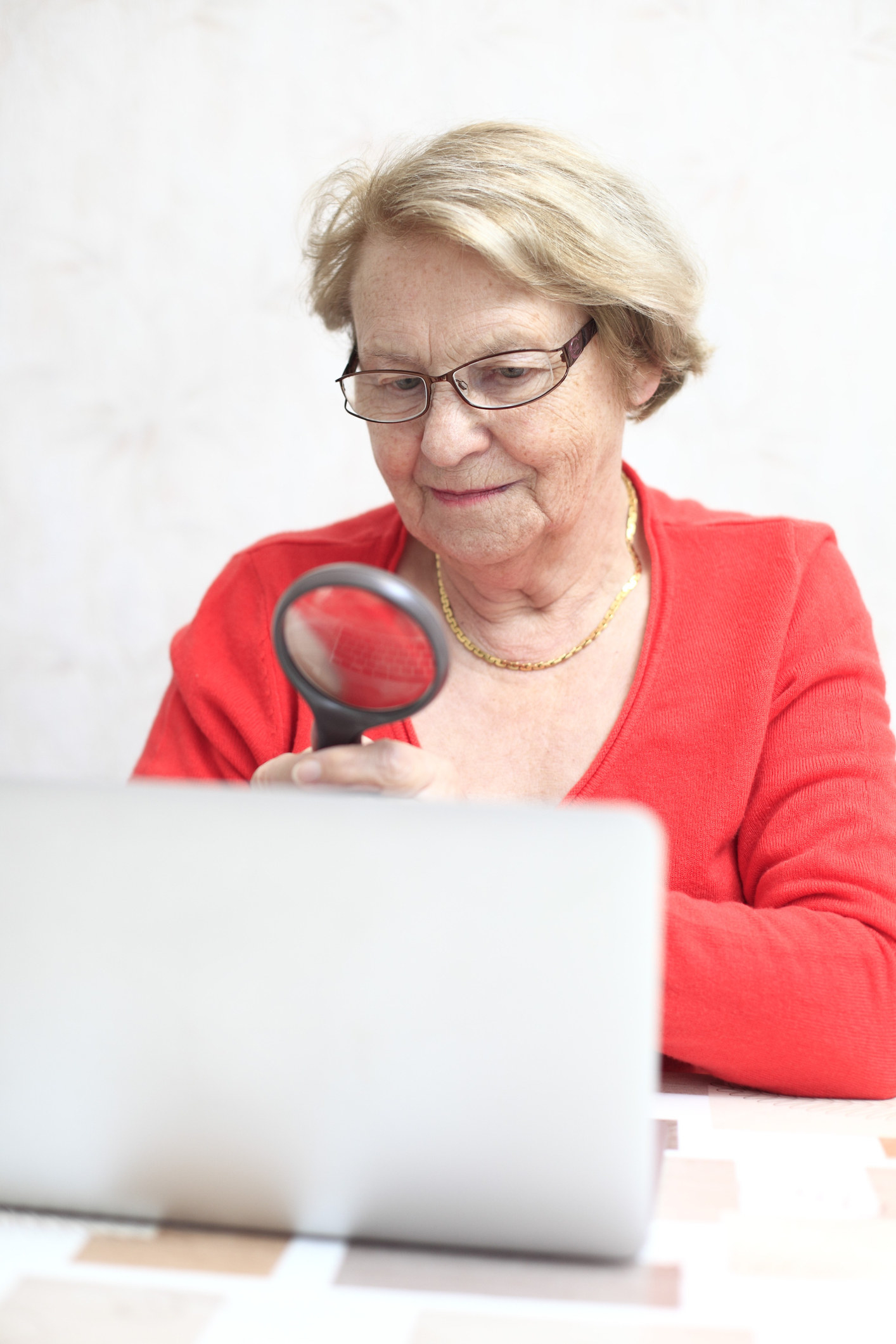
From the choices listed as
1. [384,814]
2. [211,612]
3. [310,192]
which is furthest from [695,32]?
[384,814]

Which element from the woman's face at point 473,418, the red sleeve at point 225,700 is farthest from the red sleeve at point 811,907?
the red sleeve at point 225,700

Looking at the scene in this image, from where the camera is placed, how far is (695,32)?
2217 millimetres

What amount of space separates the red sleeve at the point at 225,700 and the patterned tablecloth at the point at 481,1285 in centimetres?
80

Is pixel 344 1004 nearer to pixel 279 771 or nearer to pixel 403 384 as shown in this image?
pixel 279 771

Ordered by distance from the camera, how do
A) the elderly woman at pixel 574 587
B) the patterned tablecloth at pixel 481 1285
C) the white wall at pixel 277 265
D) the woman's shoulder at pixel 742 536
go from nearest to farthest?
the patterned tablecloth at pixel 481 1285 → the elderly woman at pixel 574 587 → the woman's shoulder at pixel 742 536 → the white wall at pixel 277 265

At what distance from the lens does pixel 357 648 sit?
85 cm

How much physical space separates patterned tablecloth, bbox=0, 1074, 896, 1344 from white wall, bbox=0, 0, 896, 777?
5.57ft

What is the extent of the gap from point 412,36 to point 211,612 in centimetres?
130

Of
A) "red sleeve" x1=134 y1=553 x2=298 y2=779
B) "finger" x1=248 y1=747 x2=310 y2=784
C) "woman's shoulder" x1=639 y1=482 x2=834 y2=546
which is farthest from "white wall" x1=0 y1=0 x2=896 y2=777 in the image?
"finger" x1=248 y1=747 x2=310 y2=784

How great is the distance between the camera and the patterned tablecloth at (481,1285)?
0.65m

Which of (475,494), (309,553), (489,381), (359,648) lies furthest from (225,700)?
(359,648)

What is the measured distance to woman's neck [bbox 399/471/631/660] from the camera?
155cm

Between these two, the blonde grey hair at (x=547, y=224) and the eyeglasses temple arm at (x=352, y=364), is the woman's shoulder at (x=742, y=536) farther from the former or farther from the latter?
the eyeglasses temple arm at (x=352, y=364)

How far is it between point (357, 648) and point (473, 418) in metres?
0.59
